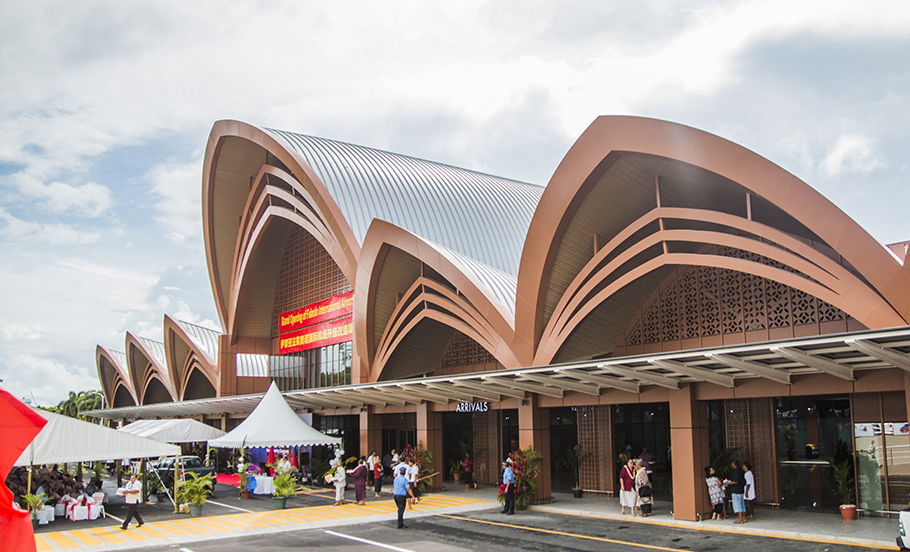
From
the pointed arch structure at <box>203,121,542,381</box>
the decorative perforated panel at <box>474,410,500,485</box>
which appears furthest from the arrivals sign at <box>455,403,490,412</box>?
the decorative perforated panel at <box>474,410,500,485</box>

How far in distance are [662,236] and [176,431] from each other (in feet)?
70.9

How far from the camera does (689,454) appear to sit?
1788cm

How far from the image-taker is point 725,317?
20016 mm

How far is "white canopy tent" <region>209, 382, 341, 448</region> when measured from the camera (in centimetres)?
2491

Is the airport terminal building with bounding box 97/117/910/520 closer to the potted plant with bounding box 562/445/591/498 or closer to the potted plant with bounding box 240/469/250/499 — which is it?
the potted plant with bounding box 562/445/591/498

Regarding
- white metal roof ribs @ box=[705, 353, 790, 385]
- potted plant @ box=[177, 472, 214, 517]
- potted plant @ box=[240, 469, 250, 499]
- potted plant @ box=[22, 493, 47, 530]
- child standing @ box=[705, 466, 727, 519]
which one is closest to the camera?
white metal roof ribs @ box=[705, 353, 790, 385]

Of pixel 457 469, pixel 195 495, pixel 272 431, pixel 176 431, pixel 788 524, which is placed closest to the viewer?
pixel 788 524

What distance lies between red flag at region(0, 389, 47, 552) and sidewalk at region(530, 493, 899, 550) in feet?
48.8

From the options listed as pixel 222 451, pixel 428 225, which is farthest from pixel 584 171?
pixel 222 451

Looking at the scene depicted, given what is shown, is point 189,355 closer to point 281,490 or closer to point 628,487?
point 281,490

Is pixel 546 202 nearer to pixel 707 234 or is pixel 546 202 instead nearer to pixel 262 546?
pixel 707 234

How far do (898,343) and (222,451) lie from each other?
4047 cm

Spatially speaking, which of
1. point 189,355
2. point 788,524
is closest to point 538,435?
point 788,524

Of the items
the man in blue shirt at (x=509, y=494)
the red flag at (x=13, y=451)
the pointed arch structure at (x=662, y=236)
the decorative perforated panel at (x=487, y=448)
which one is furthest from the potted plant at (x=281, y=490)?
the red flag at (x=13, y=451)
